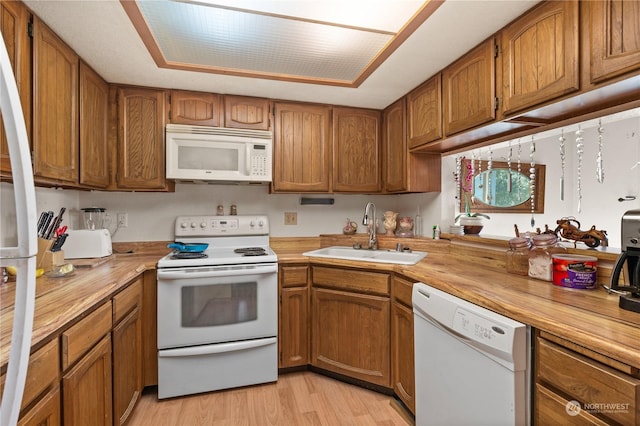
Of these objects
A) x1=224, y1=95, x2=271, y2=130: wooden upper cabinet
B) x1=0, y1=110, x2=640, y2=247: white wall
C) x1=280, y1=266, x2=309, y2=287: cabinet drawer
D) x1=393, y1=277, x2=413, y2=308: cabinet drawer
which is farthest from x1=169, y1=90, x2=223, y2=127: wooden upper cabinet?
x1=393, y1=277, x2=413, y2=308: cabinet drawer

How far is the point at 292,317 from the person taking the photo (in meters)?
2.19

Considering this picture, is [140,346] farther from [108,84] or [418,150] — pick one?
[418,150]

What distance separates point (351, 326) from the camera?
2072mm

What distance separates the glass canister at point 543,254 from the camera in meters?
1.47

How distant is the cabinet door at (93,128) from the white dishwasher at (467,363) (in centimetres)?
199

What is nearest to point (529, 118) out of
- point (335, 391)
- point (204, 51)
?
point (204, 51)

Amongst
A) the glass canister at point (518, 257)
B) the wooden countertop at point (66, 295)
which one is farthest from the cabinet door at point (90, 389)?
the glass canister at point (518, 257)

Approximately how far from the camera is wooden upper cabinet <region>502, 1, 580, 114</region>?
3.95ft

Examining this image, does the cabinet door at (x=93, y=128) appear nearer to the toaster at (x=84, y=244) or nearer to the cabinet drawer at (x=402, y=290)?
the toaster at (x=84, y=244)

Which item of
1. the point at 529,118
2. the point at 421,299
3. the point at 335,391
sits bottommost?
the point at 335,391

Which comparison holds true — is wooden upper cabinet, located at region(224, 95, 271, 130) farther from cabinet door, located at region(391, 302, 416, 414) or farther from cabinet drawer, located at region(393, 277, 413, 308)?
cabinet door, located at region(391, 302, 416, 414)

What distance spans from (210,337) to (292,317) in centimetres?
55

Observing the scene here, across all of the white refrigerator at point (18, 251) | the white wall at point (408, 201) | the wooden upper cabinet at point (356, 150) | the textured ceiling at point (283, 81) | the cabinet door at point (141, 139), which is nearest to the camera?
the white refrigerator at point (18, 251)

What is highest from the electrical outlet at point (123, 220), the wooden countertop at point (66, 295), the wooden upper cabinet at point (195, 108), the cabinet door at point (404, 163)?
the wooden upper cabinet at point (195, 108)
